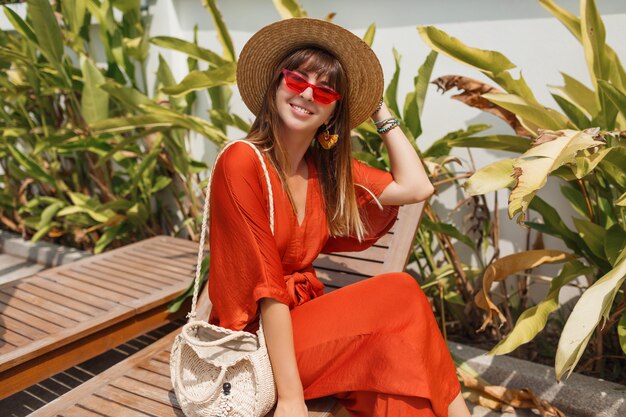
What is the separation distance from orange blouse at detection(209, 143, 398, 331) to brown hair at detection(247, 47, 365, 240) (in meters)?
0.08

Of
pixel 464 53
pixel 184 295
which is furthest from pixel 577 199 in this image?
pixel 184 295

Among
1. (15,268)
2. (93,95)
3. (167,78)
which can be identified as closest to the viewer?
(93,95)

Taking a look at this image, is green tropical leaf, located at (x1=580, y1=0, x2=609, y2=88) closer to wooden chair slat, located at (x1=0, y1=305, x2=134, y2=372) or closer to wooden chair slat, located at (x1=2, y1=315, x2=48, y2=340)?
wooden chair slat, located at (x1=0, y1=305, x2=134, y2=372)

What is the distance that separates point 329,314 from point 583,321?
736 millimetres

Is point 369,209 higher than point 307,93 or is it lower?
lower

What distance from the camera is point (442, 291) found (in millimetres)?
2891

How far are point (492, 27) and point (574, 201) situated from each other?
890 mm

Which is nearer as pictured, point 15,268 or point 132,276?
point 132,276

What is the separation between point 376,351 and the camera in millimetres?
1788

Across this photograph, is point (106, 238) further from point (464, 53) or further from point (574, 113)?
point (574, 113)

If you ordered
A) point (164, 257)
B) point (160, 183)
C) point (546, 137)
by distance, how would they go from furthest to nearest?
point (160, 183), point (164, 257), point (546, 137)

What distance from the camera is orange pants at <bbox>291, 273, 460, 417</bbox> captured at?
68.3 inches

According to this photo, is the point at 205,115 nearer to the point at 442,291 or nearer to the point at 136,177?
the point at 136,177

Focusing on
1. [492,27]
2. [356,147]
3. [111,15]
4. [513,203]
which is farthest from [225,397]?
[111,15]
